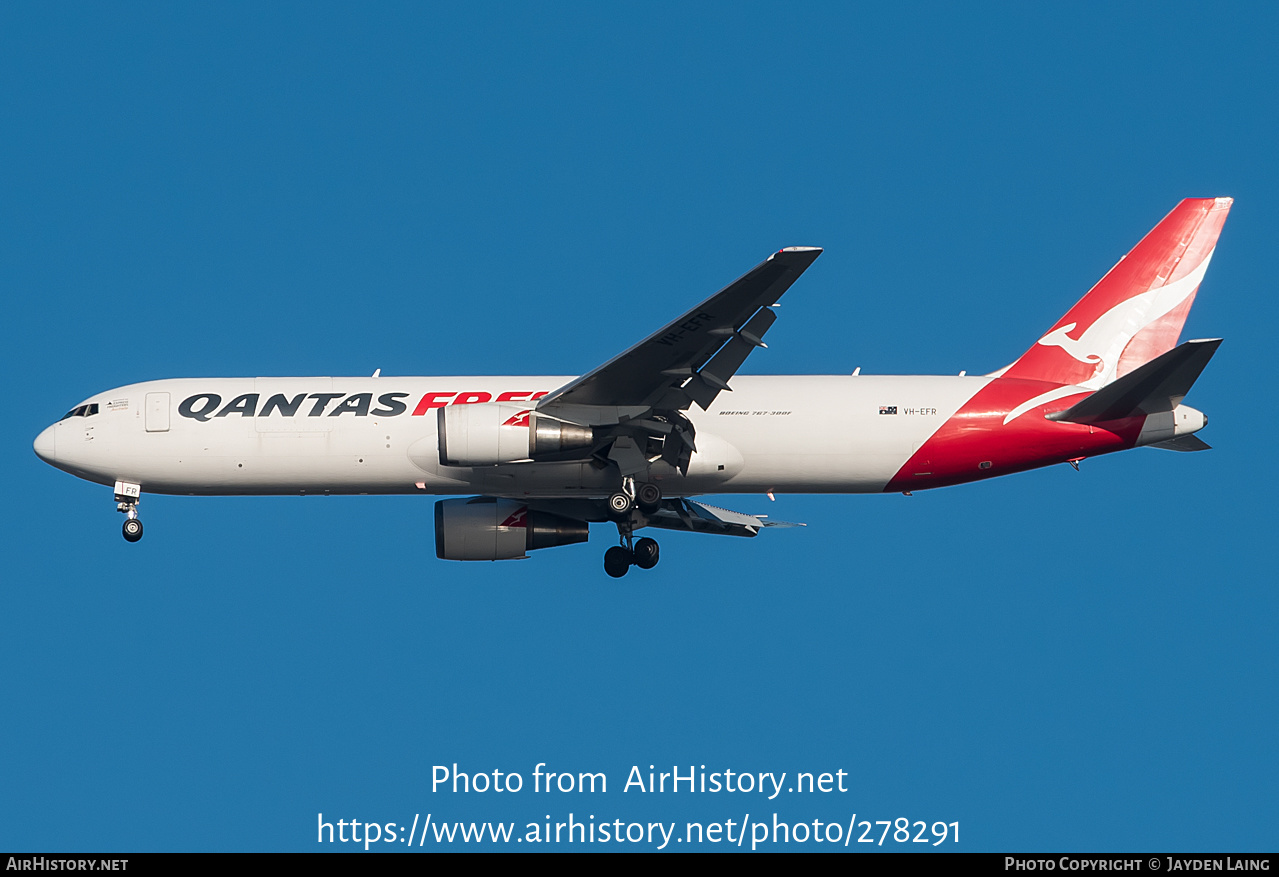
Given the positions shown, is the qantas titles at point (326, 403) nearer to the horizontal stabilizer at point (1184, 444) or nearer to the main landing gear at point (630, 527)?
the main landing gear at point (630, 527)

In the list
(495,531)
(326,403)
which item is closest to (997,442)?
(495,531)

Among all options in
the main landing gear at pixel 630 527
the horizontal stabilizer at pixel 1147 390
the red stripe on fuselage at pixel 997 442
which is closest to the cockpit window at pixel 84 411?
the main landing gear at pixel 630 527

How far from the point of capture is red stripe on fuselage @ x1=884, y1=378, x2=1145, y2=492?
92.9 feet

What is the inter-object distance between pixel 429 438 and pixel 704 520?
6417mm

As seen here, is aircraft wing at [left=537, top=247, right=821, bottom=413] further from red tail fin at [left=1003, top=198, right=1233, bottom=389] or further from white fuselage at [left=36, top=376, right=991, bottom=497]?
red tail fin at [left=1003, top=198, right=1233, bottom=389]

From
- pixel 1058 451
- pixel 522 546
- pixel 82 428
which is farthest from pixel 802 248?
pixel 82 428

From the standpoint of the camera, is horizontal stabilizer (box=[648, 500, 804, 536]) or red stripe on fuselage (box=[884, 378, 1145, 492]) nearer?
red stripe on fuselage (box=[884, 378, 1145, 492])

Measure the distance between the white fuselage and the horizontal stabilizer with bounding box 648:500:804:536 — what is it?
7.40ft

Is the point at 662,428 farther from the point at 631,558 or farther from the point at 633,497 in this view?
the point at 631,558

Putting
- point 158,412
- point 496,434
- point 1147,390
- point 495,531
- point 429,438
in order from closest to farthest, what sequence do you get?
1. point 496,434
2. point 1147,390
3. point 429,438
4. point 158,412
5. point 495,531

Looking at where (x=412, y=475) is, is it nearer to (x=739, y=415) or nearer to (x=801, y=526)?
(x=739, y=415)

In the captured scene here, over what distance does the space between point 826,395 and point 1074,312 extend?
551 centimetres

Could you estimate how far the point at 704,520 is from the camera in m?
31.3

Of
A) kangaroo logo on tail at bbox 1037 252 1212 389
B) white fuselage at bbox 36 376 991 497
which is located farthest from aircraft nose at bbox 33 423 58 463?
kangaroo logo on tail at bbox 1037 252 1212 389
